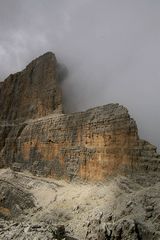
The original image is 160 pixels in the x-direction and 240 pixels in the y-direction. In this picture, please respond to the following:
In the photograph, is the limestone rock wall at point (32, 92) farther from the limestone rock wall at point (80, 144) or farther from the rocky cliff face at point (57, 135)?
the limestone rock wall at point (80, 144)

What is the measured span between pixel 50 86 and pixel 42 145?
32.2ft

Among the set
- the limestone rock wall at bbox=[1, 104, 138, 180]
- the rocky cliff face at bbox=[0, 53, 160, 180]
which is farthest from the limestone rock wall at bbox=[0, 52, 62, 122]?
the limestone rock wall at bbox=[1, 104, 138, 180]

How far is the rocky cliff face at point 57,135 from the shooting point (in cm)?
2894

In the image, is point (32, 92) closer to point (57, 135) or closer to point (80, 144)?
point (57, 135)

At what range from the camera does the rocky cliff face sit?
94.9 feet

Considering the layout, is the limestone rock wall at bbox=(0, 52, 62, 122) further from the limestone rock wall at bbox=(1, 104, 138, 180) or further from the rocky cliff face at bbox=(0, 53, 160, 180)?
the limestone rock wall at bbox=(1, 104, 138, 180)

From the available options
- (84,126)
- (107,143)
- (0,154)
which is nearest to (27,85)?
(0,154)

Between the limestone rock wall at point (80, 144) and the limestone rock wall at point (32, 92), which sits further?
the limestone rock wall at point (32, 92)

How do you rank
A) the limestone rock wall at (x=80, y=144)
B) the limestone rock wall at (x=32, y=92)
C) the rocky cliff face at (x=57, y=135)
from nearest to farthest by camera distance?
the rocky cliff face at (x=57, y=135), the limestone rock wall at (x=80, y=144), the limestone rock wall at (x=32, y=92)

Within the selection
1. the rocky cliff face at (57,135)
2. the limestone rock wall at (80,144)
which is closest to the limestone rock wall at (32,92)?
the rocky cliff face at (57,135)

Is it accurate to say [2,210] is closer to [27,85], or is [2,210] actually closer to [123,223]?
[123,223]

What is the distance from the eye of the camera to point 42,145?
40.9 metres

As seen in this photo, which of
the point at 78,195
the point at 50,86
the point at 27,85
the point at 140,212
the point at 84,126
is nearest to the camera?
the point at 140,212

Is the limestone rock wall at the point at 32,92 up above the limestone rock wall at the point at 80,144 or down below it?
above
